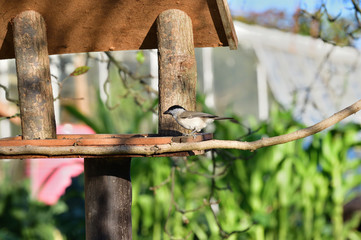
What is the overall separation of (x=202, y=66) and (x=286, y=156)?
4.17 meters

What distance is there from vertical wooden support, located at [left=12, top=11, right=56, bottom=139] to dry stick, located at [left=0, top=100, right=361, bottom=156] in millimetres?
421

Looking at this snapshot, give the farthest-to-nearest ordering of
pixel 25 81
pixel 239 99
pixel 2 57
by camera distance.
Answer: pixel 239 99 < pixel 2 57 < pixel 25 81

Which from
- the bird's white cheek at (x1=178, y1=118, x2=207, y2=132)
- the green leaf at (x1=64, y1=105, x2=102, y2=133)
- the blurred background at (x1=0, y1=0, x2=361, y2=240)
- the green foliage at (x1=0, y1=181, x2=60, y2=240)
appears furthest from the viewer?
the green foliage at (x1=0, y1=181, x2=60, y2=240)

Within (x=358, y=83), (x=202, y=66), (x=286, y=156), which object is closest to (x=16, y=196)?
(x=286, y=156)

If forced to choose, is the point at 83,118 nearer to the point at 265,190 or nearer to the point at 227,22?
the point at 265,190

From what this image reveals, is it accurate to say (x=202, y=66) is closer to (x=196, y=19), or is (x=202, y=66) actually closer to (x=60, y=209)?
(x=60, y=209)

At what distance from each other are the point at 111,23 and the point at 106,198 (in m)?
0.79

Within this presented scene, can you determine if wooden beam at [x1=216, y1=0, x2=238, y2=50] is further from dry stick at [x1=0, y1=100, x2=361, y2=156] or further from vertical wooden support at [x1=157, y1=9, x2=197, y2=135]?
dry stick at [x1=0, y1=100, x2=361, y2=156]

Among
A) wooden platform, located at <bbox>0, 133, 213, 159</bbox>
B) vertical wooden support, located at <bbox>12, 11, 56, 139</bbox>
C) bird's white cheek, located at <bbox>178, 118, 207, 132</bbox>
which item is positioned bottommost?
wooden platform, located at <bbox>0, 133, 213, 159</bbox>

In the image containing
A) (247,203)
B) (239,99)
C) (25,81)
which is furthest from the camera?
(239,99)

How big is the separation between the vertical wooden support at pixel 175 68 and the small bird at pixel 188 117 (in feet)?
0.33

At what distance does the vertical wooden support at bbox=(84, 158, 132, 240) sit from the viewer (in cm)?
211

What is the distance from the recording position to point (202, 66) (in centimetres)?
826

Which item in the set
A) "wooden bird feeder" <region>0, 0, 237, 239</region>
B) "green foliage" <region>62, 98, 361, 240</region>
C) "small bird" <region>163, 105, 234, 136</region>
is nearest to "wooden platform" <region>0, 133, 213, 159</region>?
"small bird" <region>163, 105, 234, 136</region>
